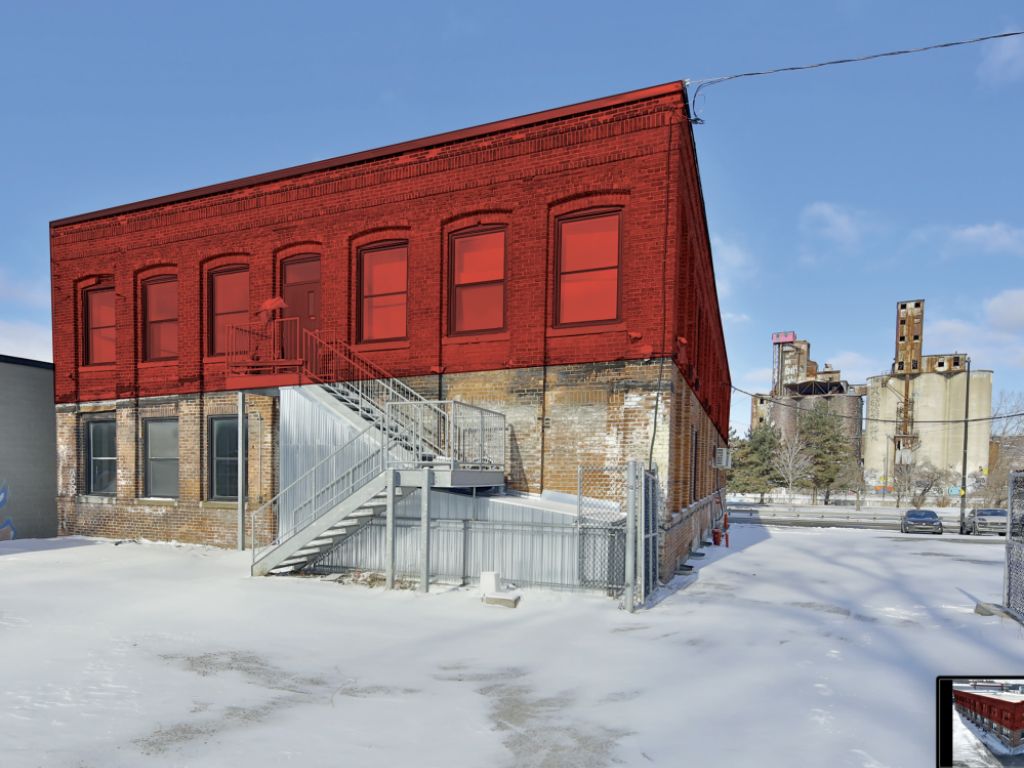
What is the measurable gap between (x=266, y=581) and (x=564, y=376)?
273 inches

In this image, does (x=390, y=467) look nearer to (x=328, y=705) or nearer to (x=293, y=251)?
(x=328, y=705)

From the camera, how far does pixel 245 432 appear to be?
15.4 meters

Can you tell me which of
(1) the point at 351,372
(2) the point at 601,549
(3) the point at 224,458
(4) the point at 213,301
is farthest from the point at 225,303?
(2) the point at 601,549

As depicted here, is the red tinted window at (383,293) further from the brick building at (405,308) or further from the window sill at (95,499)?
the window sill at (95,499)

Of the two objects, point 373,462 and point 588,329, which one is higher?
point 588,329

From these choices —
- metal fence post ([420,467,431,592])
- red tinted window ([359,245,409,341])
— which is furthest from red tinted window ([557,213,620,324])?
metal fence post ([420,467,431,592])

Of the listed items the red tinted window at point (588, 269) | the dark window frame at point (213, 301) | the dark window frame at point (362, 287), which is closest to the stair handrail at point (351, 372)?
the dark window frame at point (362, 287)

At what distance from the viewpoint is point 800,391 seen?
79.2 meters

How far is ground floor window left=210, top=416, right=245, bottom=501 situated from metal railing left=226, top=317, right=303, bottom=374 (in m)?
1.70

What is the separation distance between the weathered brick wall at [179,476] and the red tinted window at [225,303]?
61.8 inches

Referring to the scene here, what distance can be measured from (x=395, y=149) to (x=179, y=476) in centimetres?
1030

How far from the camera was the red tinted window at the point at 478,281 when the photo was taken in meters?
13.2

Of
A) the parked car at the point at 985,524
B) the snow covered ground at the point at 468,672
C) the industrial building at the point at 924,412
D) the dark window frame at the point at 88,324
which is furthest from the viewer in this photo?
the industrial building at the point at 924,412

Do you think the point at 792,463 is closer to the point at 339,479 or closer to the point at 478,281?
the point at 478,281
